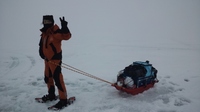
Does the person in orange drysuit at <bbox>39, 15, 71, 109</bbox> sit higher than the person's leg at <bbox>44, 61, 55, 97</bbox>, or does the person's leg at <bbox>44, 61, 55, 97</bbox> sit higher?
the person in orange drysuit at <bbox>39, 15, 71, 109</bbox>

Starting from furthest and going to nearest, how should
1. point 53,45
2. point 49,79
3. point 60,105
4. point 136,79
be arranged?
point 136,79 < point 49,79 < point 60,105 < point 53,45

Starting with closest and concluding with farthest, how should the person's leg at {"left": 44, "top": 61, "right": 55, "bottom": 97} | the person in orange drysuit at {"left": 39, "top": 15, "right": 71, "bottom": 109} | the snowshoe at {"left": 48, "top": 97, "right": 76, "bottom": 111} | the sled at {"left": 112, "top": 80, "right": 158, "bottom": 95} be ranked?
the person in orange drysuit at {"left": 39, "top": 15, "right": 71, "bottom": 109} < the snowshoe at {"left": 48, "top": 97, "right": 76, "bottom": 111} < the person's leg at {"left": 44, "top": 61, "right": 55, "bottom": 97} < the sled at {"left": 112, "top": 80, "right": 158, "bottom": 95}

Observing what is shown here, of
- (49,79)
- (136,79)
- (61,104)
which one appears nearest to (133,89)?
(136,79)

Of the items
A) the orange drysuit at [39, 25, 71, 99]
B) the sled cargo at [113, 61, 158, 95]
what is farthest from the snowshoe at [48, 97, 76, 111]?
the sled cargo at [113, 61, 158, 95]

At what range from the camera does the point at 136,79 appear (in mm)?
5016

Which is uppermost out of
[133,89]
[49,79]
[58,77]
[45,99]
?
[58,77]

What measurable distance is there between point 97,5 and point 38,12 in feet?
41.9

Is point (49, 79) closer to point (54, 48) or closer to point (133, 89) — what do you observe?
point (54, 48)

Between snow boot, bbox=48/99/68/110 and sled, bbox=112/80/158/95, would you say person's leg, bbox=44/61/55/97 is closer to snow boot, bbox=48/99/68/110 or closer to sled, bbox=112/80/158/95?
snow boot, bbox=48/99/68/110

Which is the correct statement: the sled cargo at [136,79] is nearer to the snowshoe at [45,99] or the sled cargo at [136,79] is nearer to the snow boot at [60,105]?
the snow boot at [60,105]

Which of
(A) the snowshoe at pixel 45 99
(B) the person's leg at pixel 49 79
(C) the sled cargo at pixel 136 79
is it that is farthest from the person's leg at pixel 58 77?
(C) the sled cargo at pixel 136 79

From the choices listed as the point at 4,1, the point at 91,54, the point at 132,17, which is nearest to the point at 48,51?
the point at 91,54

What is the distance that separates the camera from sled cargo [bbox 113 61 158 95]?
4996 millimetres

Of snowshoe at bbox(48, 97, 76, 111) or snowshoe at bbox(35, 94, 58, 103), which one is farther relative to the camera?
snowshoe at bbox(35, 94, 58, 103)
